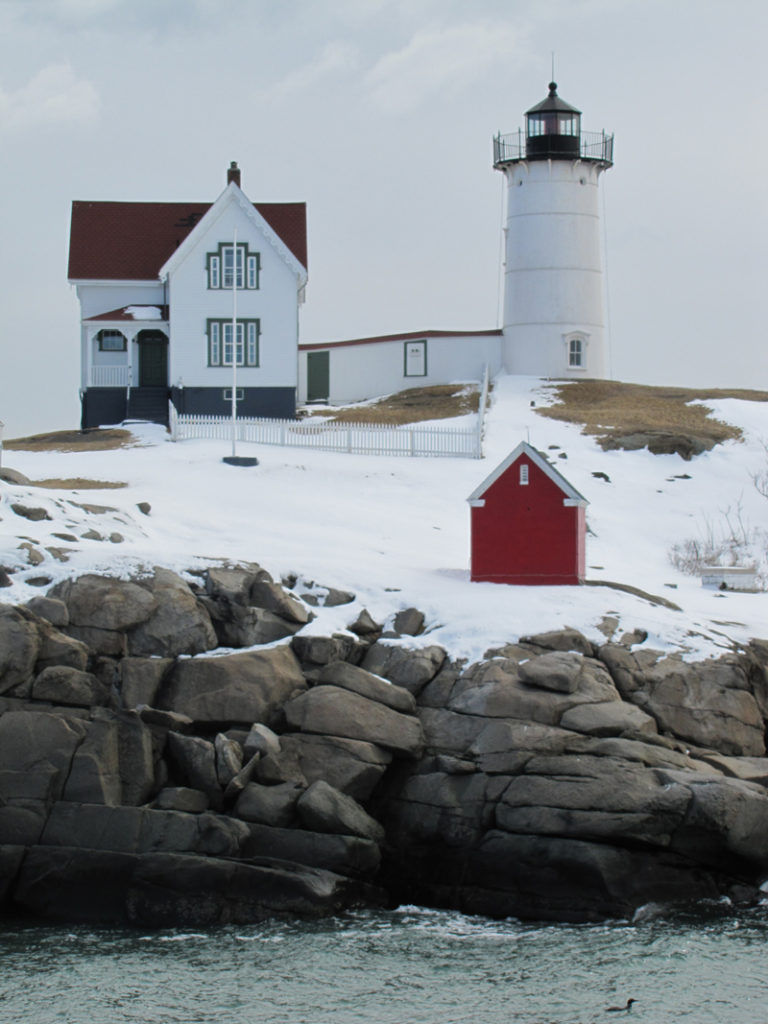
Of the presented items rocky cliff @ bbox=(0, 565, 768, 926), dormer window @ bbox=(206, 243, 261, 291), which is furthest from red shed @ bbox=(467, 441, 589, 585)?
dormer window @ bbox=(206, 243, 261, 291)

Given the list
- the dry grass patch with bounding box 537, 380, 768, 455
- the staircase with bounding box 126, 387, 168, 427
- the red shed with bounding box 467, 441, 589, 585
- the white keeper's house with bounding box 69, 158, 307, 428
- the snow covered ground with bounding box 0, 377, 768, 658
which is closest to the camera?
the snow covered ground with bounding box 0, 377, 768, 658

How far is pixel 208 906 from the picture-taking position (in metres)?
18.8

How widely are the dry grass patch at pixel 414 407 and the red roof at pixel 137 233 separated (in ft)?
18.8

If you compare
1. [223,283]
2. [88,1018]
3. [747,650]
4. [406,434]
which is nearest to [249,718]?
[88,1018]

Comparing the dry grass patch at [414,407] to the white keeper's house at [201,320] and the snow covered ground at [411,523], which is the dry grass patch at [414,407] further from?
the white keeper's house at [201,320]

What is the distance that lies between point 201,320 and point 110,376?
358 cm

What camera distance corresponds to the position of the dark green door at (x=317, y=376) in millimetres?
56031

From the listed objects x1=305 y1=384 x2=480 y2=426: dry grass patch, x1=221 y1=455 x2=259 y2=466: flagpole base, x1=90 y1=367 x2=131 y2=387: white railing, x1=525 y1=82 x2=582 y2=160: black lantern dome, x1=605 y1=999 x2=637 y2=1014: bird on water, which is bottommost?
x1=605 y1=999 x2=637 y2=1014: bird on water

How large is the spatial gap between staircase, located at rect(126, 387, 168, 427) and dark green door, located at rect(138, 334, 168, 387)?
0.99 meters

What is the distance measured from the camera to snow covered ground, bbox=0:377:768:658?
78.7 feet

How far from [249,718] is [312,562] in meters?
4.69

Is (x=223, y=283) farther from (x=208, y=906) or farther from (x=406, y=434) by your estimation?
(x=208, y=906)

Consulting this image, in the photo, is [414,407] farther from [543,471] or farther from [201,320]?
[543,471]

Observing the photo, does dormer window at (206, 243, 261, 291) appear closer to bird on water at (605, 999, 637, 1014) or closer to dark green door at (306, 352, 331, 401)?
dark green door at (306, 352, 331, 401)
